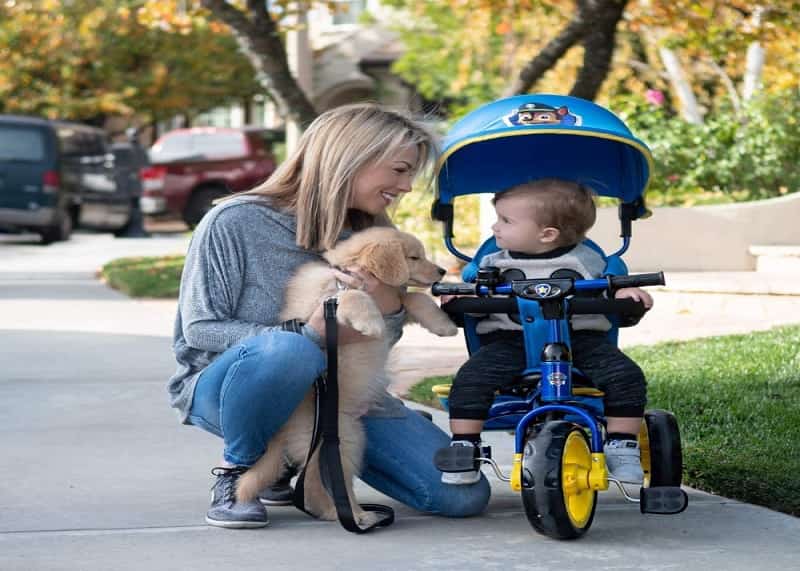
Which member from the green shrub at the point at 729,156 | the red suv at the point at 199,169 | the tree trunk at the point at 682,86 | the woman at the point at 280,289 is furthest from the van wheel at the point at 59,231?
the woman at the point at 280,289

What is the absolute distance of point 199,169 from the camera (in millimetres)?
25438

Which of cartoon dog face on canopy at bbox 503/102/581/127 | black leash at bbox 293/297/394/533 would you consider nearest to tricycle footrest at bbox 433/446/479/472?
black leash at bbox 293/297/394/533

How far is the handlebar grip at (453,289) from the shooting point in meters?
4.53

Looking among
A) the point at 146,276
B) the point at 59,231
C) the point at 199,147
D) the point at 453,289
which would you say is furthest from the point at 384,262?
the point at 199,147

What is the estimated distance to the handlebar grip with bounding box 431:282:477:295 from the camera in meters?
4.53

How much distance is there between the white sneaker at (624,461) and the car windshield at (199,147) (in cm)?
2159

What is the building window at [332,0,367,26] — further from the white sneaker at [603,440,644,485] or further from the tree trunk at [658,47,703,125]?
the white sneaker at [603,440,644,485]

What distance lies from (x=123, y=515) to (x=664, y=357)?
4.13 metres

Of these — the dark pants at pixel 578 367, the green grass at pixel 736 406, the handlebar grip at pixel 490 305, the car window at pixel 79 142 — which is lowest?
the car window at pixel 79 142

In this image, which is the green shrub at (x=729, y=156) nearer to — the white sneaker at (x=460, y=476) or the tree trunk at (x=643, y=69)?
the tree trunk at (x=643, y=69)

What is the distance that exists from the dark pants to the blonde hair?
636mm

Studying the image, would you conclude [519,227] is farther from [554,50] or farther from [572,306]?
[554,50]

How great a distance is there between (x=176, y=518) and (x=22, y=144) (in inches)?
696

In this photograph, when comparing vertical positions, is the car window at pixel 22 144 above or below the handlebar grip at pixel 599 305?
below
